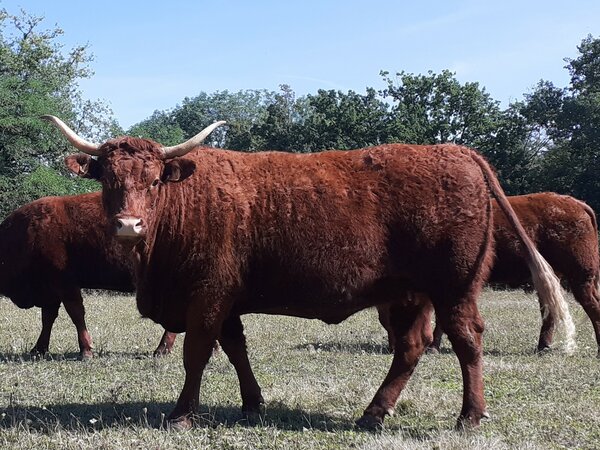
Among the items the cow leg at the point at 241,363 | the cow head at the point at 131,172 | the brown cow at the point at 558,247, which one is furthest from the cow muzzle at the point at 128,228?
the brown cow at the point at 558,247

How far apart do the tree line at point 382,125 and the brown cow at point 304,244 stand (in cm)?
2752

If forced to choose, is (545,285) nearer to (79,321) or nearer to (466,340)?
(466,340)

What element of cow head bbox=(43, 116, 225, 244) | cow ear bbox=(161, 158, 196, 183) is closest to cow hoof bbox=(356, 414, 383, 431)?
cow head bbox=(43, 116, 225, 244)

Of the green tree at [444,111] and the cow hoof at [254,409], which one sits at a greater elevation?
the green tree at [444,111]

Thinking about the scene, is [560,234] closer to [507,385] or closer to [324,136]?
[507,385]

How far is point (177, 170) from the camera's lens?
18.1 ft

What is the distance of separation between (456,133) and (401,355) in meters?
37.3

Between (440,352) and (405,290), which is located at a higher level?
(405,290)

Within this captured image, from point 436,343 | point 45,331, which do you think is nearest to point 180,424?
point 45,331

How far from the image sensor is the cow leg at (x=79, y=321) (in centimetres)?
980

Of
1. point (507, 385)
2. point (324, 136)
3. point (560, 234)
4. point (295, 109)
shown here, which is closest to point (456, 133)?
point (324, 136)

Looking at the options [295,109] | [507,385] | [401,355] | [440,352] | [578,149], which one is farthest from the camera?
[295,109]

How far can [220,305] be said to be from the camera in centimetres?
543

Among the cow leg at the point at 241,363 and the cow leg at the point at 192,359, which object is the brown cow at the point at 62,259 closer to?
the cow leg at the point at 241,363
